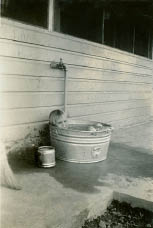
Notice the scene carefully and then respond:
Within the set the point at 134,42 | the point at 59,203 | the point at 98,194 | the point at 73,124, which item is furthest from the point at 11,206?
the point at 134,42

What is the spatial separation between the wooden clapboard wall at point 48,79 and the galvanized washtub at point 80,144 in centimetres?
50

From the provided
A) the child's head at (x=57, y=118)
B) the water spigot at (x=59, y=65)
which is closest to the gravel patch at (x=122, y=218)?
the child's head at (x=57, y=118)

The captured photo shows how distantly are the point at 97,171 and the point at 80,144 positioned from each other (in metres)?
0.49

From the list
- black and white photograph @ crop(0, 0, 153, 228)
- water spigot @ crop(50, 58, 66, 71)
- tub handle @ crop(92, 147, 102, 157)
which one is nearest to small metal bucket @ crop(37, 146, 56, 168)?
black and white photograph @ crop(0, 0, 153, 228)

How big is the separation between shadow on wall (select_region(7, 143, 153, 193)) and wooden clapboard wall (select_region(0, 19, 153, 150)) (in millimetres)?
702

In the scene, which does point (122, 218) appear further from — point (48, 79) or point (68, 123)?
point (48, 79)

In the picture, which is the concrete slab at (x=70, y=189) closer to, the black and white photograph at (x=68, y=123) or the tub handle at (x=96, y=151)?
the black and white photograph at (x=68, y=123)

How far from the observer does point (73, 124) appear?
5.22 meters

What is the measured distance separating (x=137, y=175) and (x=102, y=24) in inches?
149

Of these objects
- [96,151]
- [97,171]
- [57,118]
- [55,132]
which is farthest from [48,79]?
[97,171]

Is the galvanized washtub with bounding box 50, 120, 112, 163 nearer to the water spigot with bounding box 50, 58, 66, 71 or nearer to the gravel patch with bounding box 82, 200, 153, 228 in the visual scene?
the water spigot with bounding box 50, 58, 66, 71

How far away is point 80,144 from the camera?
14.9 feet

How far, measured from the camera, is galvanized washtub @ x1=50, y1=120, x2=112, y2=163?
14.8 feet

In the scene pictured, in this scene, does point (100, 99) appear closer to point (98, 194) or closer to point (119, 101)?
point (119, 101)
